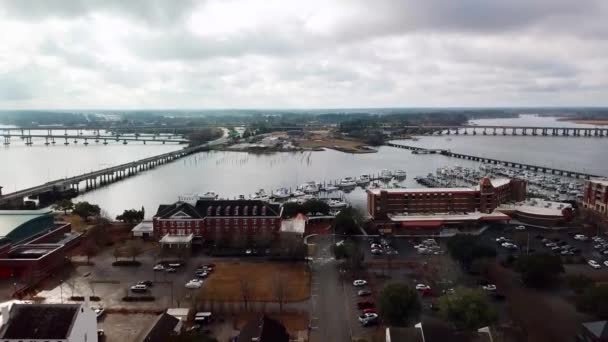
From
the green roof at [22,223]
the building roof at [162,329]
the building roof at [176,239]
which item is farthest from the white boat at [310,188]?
the building roof at [162,329]

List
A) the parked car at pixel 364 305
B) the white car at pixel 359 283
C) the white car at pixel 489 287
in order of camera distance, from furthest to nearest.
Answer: the white car at pixel 359 283 < the white car at pixel 489 287 < the parked car at pixel 364 305

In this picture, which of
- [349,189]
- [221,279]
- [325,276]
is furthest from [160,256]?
[349,189]

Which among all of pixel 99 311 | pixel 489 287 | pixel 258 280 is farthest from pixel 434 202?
pixel 99 311

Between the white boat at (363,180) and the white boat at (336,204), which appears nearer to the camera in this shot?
the white boat at (336,204)

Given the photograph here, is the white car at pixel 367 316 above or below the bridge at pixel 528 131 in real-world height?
below

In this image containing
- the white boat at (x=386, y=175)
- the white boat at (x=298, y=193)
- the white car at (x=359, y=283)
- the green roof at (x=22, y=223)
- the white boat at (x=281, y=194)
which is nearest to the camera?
the white car at (x=359, y=283)

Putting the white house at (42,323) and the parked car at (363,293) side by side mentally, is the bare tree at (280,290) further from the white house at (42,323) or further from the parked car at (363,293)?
the white house at (42,323)

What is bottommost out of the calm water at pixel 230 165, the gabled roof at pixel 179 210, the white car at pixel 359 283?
the calm water at pixel 230 165
